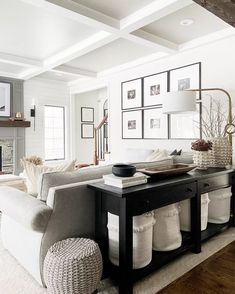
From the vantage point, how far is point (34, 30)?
12.2 ft

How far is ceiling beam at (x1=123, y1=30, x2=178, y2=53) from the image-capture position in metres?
3.71

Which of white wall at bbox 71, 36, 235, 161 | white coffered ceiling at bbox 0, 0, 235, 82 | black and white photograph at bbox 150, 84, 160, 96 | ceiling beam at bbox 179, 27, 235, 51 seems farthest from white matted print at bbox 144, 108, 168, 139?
ceiling beam at bbox 179, 27, 235, 51

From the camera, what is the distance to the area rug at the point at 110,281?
6.08ft

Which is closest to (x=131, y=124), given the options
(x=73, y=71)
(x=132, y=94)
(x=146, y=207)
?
(x=132, y=94)

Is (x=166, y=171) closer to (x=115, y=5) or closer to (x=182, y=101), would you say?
(x=182, y=101)

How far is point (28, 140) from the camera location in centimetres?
663

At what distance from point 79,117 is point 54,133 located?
0.90 m

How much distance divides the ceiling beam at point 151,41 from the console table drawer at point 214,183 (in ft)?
7.63

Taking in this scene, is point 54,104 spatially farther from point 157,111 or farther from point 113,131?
point 157,111

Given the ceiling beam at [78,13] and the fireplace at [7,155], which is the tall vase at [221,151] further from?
the fireplace at [7,155]

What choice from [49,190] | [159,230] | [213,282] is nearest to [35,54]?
[49,190]

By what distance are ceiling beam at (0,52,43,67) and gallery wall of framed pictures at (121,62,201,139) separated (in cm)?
186

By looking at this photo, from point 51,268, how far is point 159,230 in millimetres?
973

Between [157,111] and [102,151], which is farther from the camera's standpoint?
[102,151]
